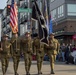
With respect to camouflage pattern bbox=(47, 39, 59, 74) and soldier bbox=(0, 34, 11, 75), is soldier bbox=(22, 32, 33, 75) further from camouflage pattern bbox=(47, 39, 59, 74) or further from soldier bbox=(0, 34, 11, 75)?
camouflage pattern bbox=(47, 39, 59, 74)

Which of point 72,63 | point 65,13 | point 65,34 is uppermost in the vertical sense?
point 65,13

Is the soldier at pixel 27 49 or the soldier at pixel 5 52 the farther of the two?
the soldier at pixel 27 49

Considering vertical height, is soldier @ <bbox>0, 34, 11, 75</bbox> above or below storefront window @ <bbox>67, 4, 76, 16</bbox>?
below

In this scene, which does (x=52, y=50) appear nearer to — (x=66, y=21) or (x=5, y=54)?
(x=5, y=54)

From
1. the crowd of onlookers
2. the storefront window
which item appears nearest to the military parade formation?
the crowd of onlookers

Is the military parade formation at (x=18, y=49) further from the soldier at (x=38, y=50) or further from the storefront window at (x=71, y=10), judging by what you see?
the storefront window at (x=71, y=10)

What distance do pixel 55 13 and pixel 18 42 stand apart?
34866 mm

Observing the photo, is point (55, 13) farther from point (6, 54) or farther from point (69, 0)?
point (6, 54)

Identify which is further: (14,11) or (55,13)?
(55,13)

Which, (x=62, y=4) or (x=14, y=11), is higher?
(x=62, y=4)

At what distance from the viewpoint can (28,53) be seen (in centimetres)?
1439

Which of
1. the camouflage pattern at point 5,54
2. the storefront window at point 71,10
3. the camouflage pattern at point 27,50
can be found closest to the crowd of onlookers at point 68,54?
the camouflage pattern at point 27,50

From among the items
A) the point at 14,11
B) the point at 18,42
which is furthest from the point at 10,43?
the point at 14,11

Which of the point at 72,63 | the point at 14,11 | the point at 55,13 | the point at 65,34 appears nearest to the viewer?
the point at 14,11
